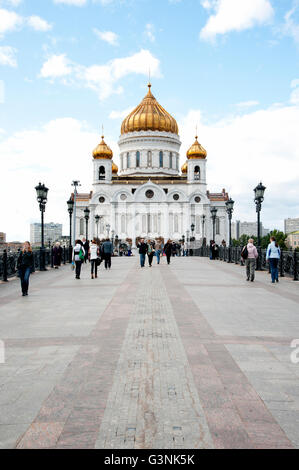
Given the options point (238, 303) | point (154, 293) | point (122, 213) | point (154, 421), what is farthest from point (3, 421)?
point (122, 213)

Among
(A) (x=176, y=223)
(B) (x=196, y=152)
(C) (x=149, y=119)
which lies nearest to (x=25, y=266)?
(A) (x=176, y=223)

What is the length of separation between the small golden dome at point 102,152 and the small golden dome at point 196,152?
13794 mm

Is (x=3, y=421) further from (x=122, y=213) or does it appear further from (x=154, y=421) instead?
(x=122, y=213)

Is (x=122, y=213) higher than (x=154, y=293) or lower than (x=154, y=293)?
higher

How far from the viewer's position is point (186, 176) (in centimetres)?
7806

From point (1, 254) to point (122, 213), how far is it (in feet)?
192

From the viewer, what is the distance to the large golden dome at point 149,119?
252 ft

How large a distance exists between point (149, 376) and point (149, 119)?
75.7 metres

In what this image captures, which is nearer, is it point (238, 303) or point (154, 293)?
point (238, 303)

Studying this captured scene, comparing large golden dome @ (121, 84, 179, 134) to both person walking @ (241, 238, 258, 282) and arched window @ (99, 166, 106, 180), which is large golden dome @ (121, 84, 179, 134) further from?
person walking @ (241, 238, 258, 282)

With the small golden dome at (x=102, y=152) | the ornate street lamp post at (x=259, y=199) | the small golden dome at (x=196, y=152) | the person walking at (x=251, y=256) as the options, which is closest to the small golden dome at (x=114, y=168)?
the small golden dome at (x=102, y=152)

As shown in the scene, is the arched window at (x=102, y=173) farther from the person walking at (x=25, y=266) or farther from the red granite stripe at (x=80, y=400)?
the red granite stripe at (x=80, y=400)

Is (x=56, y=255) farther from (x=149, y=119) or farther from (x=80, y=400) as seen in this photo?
(x=149, y=119)

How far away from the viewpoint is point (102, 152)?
245 ft
